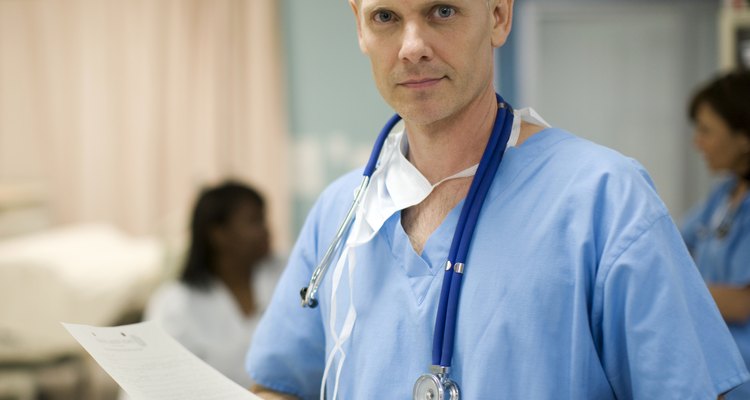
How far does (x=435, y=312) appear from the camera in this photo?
89 centimetres

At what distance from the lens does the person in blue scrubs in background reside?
70.4 inches

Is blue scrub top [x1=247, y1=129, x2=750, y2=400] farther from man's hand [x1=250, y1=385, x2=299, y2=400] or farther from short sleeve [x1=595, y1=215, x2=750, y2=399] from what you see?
man's hand [x1=250, y1=385, x2=299, y2=400]

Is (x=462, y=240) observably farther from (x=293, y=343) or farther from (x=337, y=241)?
(x=293, y=343)

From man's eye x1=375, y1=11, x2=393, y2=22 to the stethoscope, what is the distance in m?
0.18

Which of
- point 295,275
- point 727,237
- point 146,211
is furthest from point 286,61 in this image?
point 295,275

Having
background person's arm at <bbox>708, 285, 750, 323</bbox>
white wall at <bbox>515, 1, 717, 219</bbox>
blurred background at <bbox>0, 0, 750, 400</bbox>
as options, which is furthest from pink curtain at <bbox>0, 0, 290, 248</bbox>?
background person's arm at <bbox>708, 285, 750, 323</bbox>

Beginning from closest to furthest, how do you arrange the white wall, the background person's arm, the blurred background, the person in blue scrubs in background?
the background person's arm
the person in blue scrubs in background
the blurred background
the white wall

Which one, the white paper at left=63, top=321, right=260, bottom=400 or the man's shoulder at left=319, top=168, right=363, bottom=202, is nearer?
the white paper at left=63, top=321, right=260, bottom=400

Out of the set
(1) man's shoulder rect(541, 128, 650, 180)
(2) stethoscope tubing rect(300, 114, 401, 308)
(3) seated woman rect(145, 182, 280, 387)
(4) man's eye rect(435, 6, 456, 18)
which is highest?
(4) man's eye rect(435, 6, 456, 18)

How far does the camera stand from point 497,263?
2.80 feet

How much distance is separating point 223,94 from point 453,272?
2.78 m

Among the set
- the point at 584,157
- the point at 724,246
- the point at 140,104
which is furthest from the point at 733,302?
the point at 140,104

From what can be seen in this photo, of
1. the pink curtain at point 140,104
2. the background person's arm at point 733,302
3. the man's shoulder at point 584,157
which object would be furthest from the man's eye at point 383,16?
the pink curtain at point 140,104

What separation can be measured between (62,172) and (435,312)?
2.98 metres
